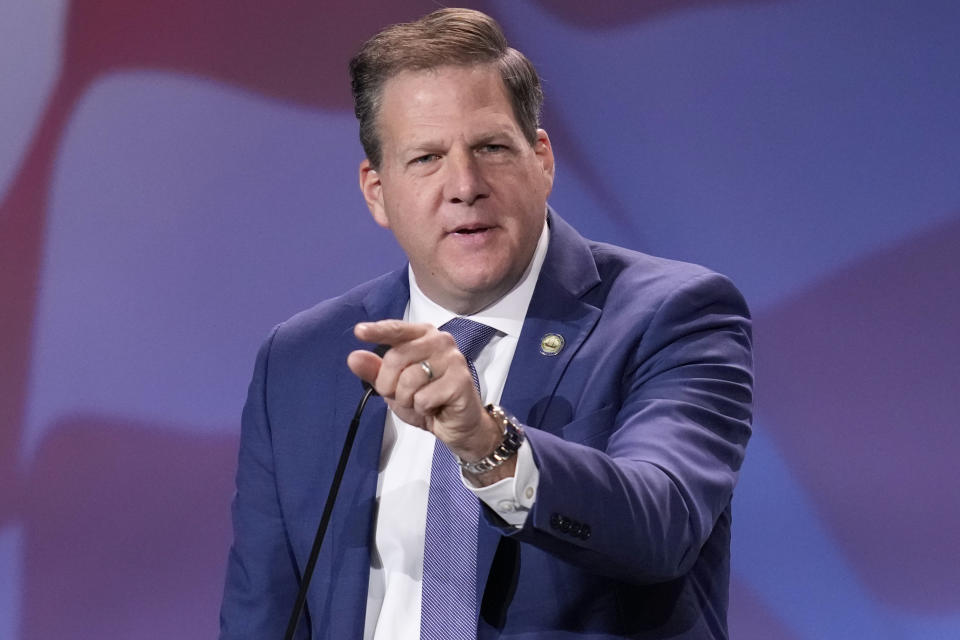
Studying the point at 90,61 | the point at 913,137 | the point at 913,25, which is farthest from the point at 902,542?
the point at 90,61

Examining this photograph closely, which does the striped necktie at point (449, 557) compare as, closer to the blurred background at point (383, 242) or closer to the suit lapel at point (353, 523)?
the suit lapel at point (353, 523)

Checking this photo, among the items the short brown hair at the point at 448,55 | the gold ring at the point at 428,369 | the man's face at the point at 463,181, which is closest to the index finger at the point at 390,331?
the gold ring at the point at 428,369

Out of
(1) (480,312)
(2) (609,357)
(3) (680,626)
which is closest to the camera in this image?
(3) (680,626)

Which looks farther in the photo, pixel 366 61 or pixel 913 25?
pixel 913 25

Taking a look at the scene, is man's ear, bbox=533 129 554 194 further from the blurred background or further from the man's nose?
the blurred background

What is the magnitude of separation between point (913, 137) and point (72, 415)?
2.16m

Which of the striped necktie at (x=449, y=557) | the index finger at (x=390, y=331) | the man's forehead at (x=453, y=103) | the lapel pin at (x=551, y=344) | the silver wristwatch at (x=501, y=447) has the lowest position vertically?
the striped necktie at (x=449, y=557)

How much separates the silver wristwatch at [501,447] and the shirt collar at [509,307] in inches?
25.1

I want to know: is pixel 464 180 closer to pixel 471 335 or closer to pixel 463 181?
pixel 463 181

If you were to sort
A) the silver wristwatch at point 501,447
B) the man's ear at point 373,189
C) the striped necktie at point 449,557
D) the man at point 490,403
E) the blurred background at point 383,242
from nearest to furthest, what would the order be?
the silver wristwatch at point 501,447 < the man at point 490,403 < the striped necktie at point 449,557 < the man's ear at point 373,189 < the blurred background at point 383,242

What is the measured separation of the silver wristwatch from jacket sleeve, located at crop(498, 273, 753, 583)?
0.02 meters

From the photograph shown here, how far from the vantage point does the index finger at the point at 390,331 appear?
1345 millimetres

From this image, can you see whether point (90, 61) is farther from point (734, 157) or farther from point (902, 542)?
point (902, 542)

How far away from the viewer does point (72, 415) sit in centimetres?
310
